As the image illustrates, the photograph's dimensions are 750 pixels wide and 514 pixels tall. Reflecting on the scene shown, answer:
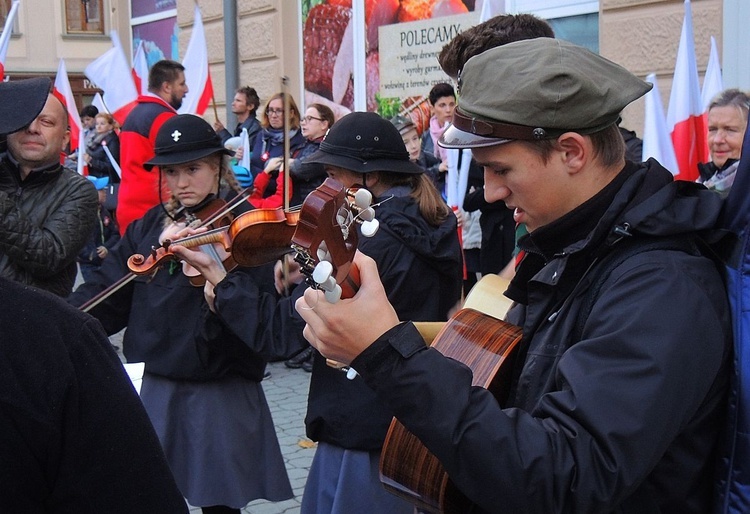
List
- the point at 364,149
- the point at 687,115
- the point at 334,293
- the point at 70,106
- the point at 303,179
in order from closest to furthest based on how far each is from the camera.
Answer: the point at 334,293
the point at 364,149
the point at 687,115
the point at 303,179
the point at 70,106

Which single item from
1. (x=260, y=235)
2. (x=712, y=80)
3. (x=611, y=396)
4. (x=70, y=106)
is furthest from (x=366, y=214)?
(x=70, y=106)

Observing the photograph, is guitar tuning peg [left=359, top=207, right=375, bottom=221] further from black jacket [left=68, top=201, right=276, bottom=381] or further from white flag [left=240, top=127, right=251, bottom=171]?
white flag [left=240, top=127, right=251, bottom=171]

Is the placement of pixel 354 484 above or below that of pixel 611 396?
below

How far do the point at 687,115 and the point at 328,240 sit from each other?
12.6ft

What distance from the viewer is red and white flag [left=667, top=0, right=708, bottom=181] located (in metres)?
4.73

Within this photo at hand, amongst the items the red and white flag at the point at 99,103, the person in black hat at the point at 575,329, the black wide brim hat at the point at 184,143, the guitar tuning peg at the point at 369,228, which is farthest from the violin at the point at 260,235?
the red and white flag at the point at 99,103

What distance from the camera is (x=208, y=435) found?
3.26 metres

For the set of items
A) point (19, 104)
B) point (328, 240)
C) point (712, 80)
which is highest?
point (712, 80)

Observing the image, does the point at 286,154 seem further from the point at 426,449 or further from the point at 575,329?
the point at 575,329

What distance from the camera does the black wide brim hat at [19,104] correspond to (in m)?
1.38

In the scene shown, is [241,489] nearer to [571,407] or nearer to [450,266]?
[450,266]

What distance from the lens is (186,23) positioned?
12.1m

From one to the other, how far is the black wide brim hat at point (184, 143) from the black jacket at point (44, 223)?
371 mm

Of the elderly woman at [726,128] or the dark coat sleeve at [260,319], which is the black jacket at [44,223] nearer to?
the dark coat sleeve at [260,319]
